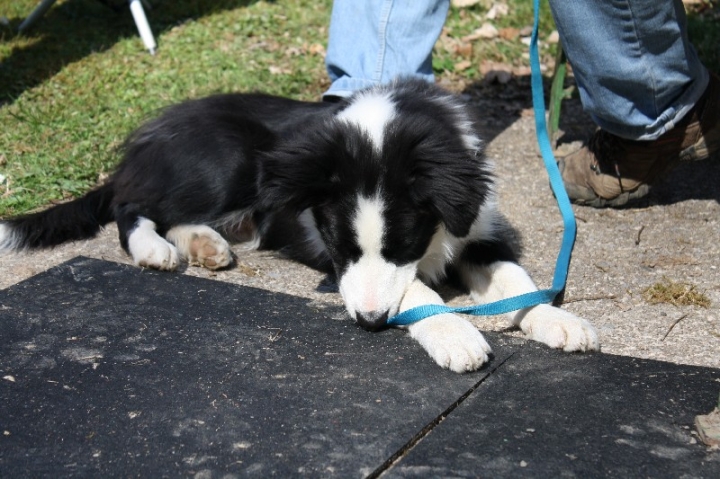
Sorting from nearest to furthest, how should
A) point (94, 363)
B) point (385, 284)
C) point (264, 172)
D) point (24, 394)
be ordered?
point (24, 394) < point (94, 363) < point (385, 284) < point (264, 172)

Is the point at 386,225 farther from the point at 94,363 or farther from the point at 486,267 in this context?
the point at 94,363

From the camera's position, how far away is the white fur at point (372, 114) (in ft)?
10.3

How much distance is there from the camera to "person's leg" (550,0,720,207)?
364 centimetres

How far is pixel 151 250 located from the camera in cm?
356

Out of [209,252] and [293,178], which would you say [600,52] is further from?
[209,252]

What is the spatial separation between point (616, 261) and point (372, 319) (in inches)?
53.3

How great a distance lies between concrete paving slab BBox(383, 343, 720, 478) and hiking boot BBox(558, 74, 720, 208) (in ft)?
5.42

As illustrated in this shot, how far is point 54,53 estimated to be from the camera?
6309mm

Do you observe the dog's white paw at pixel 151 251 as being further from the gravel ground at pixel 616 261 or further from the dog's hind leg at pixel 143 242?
the gravel ground at pixel 616 261

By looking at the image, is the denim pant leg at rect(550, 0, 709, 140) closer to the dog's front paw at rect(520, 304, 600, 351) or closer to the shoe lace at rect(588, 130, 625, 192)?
the shoe lace at rect(588, 130, 625, 192)

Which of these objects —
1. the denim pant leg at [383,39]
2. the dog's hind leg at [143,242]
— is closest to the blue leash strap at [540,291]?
the denim pant leg at [383,39]

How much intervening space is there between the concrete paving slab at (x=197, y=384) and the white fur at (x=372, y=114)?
674 millimetres

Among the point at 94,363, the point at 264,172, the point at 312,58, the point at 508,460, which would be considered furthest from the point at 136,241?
the point at 312,58

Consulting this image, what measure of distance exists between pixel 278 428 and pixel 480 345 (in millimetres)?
757
